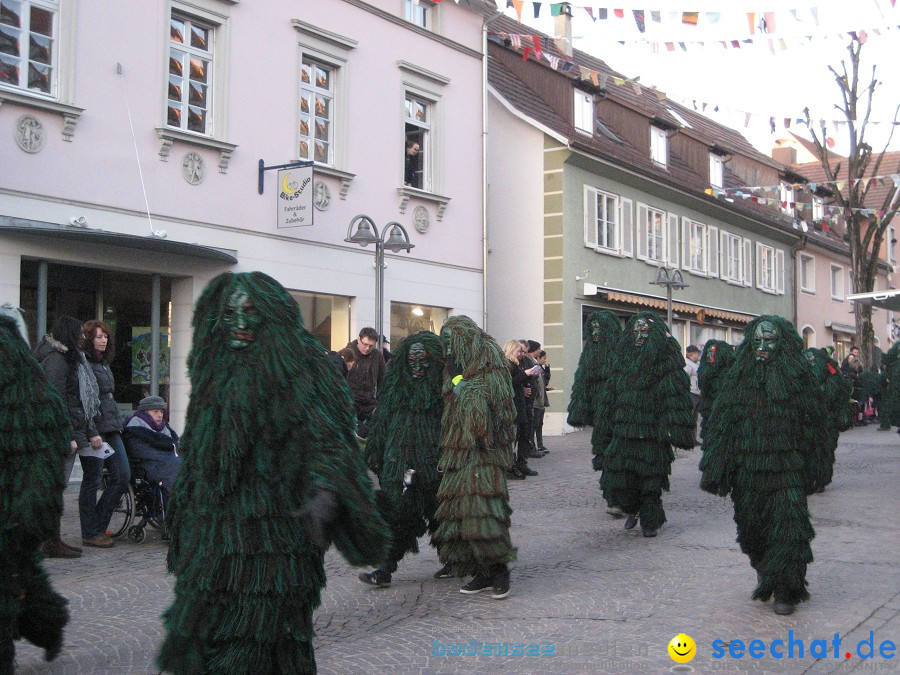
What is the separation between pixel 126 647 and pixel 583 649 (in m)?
2.51

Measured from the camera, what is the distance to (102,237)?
40.3 feet

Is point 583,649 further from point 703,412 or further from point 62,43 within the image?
point 62,43

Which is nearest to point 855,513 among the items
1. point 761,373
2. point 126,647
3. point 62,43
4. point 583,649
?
point 761,373

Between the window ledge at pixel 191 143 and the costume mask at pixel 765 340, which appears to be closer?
the costume mask at pixel 765 340

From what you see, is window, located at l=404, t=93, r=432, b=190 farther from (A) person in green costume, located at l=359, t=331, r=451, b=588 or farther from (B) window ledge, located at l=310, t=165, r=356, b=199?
(A) person in green costume, located at l=359, t=331, r=451, b=588

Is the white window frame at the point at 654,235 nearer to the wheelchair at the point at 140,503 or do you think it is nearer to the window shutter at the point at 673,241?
the window shutter at the point at 673,241

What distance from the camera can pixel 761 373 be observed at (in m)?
6.72

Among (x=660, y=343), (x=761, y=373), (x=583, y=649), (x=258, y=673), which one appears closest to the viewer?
(x=258, y=673)

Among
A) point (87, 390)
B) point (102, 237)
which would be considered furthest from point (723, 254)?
point (87, 390)

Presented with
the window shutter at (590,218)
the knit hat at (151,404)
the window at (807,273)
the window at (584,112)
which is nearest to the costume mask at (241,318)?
the knit hat at (151,404)

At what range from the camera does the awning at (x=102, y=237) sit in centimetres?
1189

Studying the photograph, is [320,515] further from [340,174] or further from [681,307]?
[681,307]

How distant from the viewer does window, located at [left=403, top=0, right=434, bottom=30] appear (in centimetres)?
1859

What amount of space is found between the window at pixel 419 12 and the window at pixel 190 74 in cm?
476
